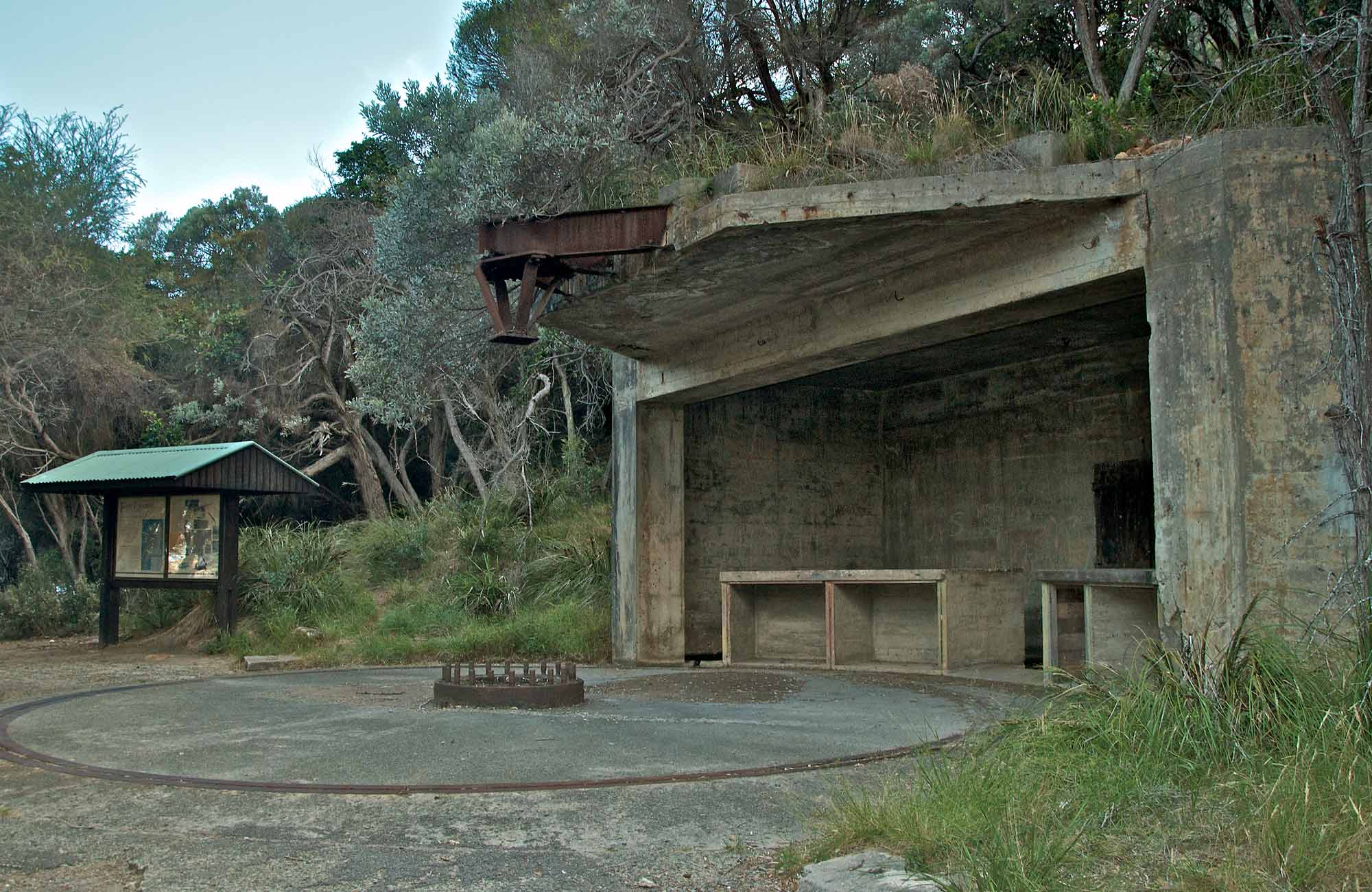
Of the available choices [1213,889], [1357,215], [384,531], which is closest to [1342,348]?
[1357,215]

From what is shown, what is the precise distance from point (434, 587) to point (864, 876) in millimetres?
13896

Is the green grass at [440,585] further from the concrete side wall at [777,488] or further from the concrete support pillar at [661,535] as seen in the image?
the concrete side wall at [777,488]

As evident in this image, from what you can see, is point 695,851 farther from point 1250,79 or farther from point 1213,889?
point 1250,79

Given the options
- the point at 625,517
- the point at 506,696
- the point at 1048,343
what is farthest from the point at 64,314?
the point at 1048,343

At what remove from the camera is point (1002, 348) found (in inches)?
523

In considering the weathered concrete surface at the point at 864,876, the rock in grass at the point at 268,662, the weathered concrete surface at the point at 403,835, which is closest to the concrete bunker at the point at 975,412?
the weathered concrete surface at the point at 864,876

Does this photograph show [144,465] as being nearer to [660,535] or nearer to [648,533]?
[648,533]

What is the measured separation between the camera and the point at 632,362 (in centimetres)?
1337

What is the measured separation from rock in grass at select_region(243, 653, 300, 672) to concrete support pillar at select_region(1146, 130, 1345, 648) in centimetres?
964

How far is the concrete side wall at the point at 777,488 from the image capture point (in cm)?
1379

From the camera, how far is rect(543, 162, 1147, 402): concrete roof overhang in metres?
7.95

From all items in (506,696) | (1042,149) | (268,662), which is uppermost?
(1042,149)

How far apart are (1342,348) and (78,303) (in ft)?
55.0

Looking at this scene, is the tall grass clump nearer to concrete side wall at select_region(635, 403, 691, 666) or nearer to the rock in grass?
the rock in grass
